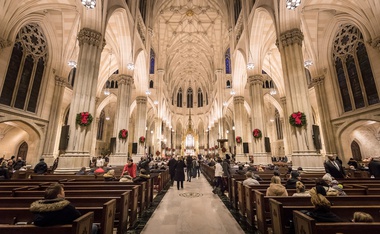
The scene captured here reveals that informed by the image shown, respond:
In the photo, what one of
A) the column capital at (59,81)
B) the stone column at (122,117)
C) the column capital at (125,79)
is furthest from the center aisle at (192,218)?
the column capital at (59,81)

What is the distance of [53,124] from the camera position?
15617 millimetres

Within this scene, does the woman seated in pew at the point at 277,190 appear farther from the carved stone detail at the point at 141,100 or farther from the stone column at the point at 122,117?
the carved stone detail at the point at 141,100

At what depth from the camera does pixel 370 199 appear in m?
3.36

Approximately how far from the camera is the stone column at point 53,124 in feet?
48.7

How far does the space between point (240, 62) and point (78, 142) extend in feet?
58.0

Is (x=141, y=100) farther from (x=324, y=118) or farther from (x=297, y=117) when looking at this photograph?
(x=324, y=118)

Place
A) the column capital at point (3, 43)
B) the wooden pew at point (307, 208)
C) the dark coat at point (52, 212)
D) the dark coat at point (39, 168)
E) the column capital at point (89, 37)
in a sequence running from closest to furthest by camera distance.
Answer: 1. the dark coat at point (52, 212)
2. the wooden pew at point (307, 208)
3. the dark coat at point (39, 168)
4. the column capital at point (89, 37)
5. the column capital at point (3, 43)

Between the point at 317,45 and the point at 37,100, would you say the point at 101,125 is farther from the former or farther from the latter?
the point at 317,45

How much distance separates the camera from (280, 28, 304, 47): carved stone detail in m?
9.73

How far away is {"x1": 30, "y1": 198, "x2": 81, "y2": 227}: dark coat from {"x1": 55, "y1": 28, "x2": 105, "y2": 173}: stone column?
6854mm

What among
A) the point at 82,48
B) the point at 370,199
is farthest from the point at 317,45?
the point at 82,48

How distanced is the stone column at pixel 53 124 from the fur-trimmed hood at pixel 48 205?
16.2 metres

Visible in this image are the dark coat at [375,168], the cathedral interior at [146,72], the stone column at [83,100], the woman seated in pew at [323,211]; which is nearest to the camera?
the woman seated in pew at [323,211]

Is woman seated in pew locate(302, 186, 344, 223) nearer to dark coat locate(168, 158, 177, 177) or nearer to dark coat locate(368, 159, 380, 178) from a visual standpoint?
dark coat locate(368, 159, 380, 178)
